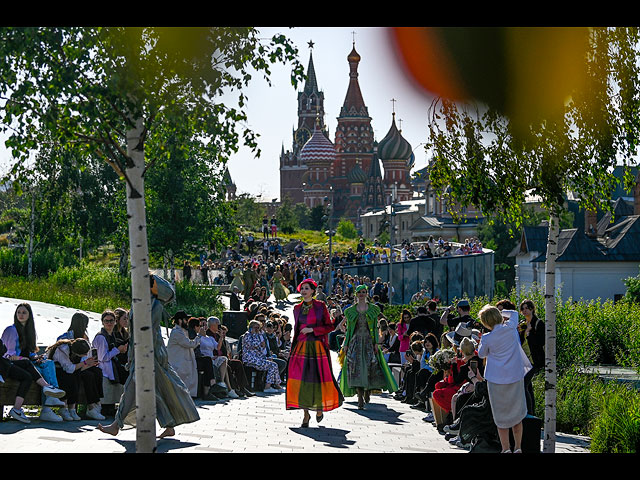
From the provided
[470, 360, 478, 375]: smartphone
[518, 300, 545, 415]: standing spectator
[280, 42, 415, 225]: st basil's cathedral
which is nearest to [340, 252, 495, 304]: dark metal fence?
[518, 300, 545, 415]: standing spectator

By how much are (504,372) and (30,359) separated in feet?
18.7

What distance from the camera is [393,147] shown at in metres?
152

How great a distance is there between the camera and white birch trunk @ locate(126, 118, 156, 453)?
815 centimetres

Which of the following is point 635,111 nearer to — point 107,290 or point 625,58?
point 625,58

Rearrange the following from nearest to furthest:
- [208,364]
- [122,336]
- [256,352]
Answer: [122,336], [208,364], [256,352]

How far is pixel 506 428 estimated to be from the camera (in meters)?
9.74

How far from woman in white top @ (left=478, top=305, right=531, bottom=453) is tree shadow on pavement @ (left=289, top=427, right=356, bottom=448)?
1817mm

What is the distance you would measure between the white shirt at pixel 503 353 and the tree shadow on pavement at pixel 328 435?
196 cm

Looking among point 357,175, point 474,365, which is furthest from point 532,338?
point 357,175

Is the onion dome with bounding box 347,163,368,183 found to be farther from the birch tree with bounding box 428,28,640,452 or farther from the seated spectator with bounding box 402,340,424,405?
the birch tree with bounding box 428,28,640,452

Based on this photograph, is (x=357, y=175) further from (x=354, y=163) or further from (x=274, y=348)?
(x=274, y=348)

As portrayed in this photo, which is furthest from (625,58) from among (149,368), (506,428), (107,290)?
(107,290)

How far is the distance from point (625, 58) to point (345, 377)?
693 cm

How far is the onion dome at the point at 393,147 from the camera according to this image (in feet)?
499
